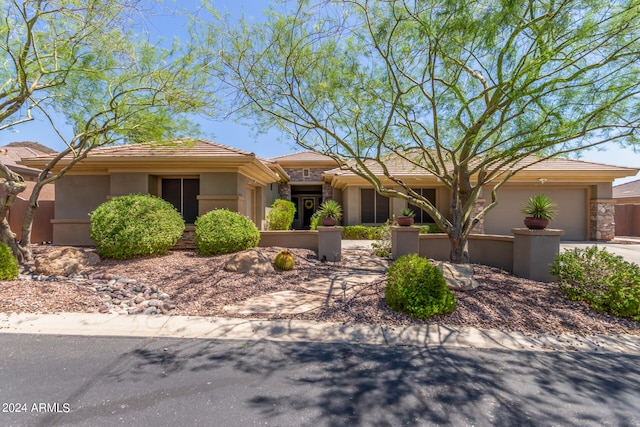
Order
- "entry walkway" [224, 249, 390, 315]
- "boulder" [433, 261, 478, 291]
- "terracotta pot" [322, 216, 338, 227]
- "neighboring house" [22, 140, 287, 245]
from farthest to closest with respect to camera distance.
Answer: "neighboring house" [22, 140, 287, 245]
"terracotta pot" [322, 216, 338, 227]
"boulder" [433, 261, 478, 291]
"entry walkway" [224, 249, 390, 315]

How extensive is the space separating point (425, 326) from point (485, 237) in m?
5.03

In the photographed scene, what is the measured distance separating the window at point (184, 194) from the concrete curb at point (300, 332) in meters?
5.92

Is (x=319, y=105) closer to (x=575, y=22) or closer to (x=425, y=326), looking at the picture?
(x=575, y=22)

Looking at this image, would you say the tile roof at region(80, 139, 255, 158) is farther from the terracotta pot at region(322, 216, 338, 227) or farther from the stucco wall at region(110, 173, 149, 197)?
the terracotta pot at region(322, 216, 338, 227)

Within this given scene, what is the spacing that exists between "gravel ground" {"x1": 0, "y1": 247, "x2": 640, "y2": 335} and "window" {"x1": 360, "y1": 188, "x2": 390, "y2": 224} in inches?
335

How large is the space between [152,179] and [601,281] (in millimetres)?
11842

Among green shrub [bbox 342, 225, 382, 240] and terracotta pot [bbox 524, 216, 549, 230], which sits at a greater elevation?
terracotta pot [bbox 524, 216, 549, 230]

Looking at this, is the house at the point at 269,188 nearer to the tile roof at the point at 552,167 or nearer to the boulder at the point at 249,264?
the tile roof at the point at 552,167

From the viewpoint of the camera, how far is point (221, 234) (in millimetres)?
8172

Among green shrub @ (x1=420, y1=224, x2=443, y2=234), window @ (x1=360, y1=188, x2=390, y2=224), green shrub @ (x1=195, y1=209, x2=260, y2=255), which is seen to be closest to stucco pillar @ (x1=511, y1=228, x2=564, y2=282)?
green shrub @ (x1=420, y1=224, x2=443, y2=234)

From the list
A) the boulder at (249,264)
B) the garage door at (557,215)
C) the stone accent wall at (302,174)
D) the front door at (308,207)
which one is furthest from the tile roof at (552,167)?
the boulder at (249,264)

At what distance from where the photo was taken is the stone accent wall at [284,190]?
2086 cm

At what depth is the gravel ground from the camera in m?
4.50

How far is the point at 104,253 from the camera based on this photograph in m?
7.66
